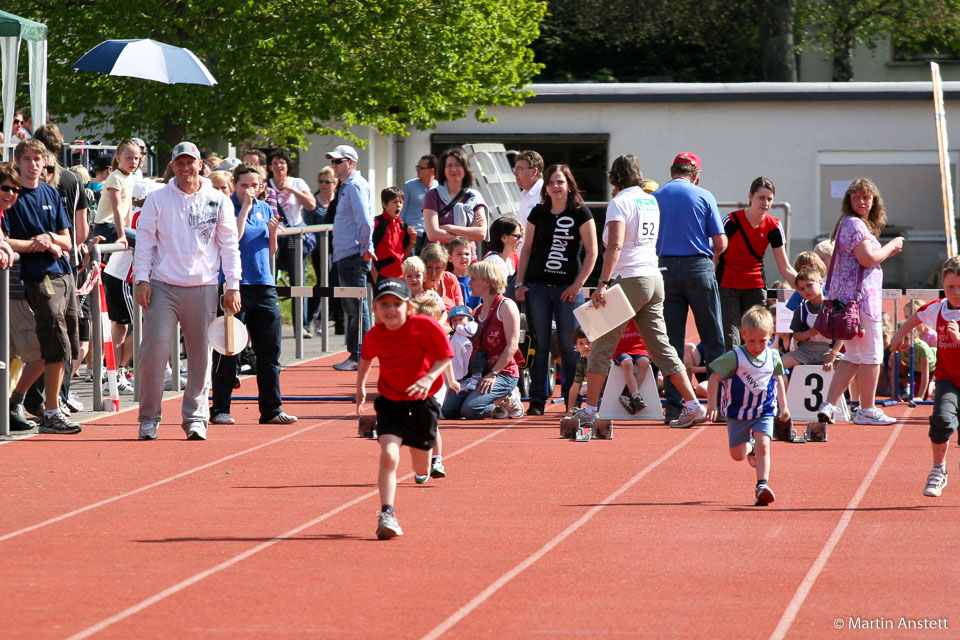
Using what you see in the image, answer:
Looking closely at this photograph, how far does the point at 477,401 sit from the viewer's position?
12.2m

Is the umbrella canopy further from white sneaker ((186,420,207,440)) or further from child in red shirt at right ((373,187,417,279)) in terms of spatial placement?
white sneaker ((186,420,207,440))

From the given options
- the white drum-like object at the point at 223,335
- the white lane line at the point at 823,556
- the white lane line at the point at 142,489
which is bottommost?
the white lane line at the point at 823,556

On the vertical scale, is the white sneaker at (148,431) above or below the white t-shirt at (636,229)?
below

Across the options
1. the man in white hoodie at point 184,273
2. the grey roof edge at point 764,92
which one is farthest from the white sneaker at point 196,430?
the grey roof edge at point 764,92

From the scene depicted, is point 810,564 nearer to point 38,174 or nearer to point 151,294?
point 151,294

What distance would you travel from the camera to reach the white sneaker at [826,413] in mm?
11633

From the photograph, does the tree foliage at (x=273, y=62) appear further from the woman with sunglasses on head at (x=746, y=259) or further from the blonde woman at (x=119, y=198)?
the woman with sunglasses on head at (x=746, y=259)

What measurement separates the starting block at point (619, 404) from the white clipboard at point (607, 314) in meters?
1.07

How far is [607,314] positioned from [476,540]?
3.88 m

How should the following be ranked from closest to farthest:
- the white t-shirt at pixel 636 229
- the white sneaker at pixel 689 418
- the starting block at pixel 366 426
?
the starting block at pixel 366 426 → the white t-shirt at pixel 636 229 → the white sneaker at pixel 689 418

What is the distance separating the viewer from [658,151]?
1088 inches

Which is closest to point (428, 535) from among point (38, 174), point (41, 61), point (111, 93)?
point (38, 174)

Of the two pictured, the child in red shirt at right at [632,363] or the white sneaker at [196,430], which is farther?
the child in red shirt at right at [632,363]

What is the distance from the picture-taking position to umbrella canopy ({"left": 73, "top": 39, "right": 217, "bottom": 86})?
48.9 feet
